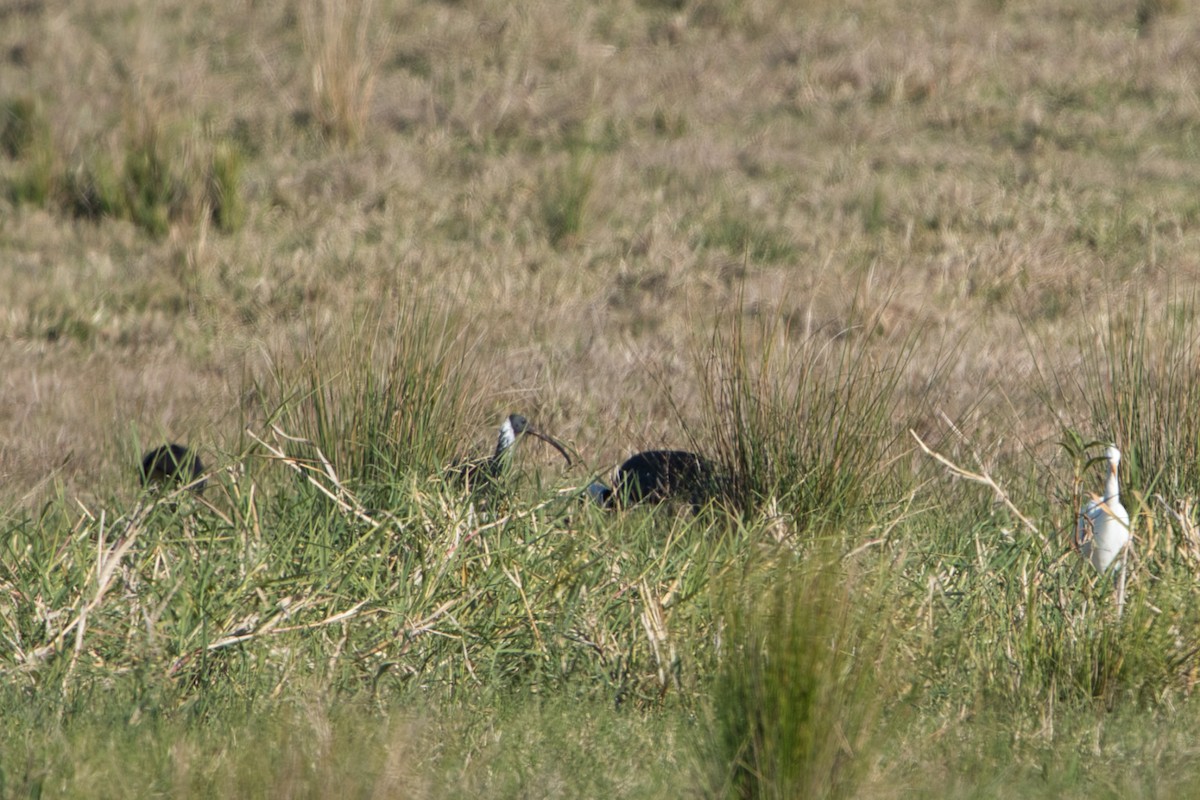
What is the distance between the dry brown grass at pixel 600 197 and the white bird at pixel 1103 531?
138 centimetres

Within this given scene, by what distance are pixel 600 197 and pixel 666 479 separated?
4.89 m

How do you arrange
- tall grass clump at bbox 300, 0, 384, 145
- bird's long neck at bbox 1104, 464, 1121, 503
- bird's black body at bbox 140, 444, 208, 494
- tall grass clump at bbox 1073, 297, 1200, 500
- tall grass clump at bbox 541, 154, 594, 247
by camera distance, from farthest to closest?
tall grass clump at bbox 300, 0, 384, 145
tall grass clump at bbox 541, 154, 594, 247
tall grass clump at bbox 1073, 297, 1200, 500
bird's black body at bbox 140, 444, 208, 494
bird's long neck at bbox 1104, 464, 1121, 503

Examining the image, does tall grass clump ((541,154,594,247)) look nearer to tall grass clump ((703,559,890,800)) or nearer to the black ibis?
the black ibis

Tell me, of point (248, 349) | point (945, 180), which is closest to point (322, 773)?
point (248, 349)

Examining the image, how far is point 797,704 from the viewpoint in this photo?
275 centimetres

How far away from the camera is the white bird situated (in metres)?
3.94

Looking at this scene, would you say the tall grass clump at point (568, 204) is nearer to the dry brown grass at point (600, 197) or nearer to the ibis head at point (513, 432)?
the dry brown grass at point (600, 197)

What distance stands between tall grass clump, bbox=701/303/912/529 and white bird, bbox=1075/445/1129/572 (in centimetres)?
74

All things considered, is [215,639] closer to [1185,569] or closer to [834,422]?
[834,422]

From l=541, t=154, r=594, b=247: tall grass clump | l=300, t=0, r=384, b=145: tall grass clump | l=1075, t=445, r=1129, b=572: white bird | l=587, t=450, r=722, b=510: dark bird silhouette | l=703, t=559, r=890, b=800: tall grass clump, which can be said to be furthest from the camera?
l=300, t=0, r=384, b=145: tall grass clump

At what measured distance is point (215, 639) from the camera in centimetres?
365

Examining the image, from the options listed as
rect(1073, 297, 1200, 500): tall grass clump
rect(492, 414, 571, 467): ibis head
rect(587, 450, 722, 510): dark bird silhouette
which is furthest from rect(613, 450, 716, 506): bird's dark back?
rect(1073, 297, 1200, 500): tall grass clump

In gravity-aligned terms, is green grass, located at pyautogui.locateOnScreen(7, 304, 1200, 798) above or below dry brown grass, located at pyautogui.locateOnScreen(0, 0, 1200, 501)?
above

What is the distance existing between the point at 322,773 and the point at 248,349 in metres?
5.05
